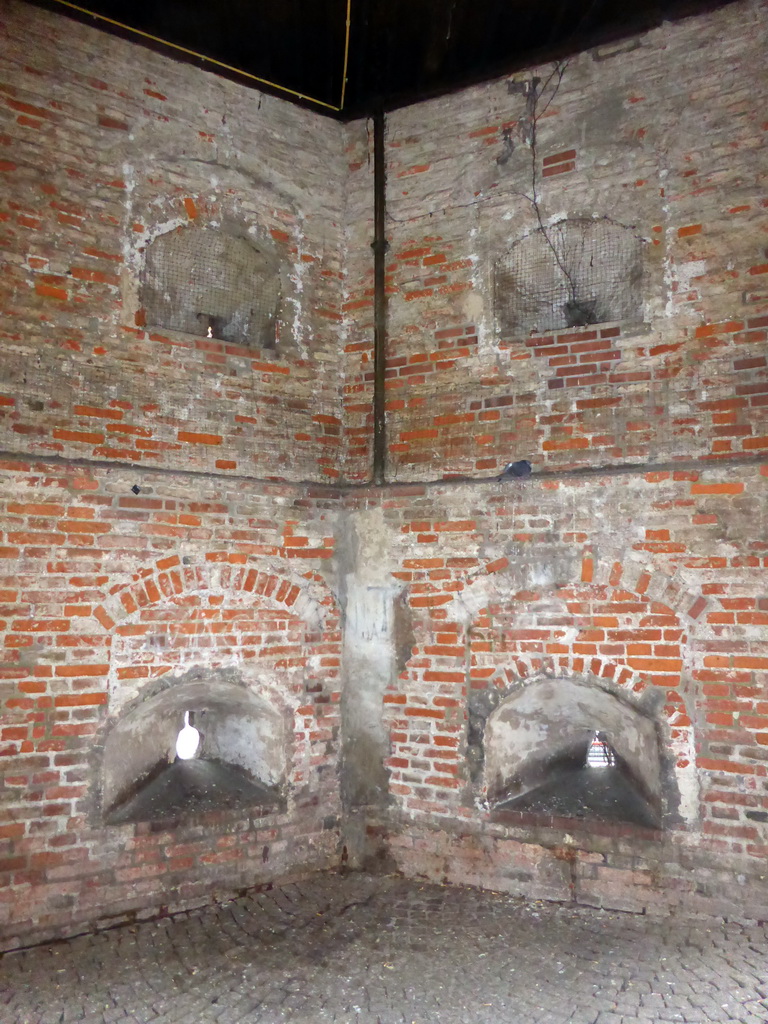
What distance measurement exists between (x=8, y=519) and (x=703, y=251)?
3991 millimetres

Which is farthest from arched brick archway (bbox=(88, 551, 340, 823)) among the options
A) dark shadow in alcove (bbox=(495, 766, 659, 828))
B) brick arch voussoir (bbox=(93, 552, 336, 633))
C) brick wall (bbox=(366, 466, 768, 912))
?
dark shadow in alcove (bbox=(495, 766, 659, 828))

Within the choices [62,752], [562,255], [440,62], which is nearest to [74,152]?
[440,62]

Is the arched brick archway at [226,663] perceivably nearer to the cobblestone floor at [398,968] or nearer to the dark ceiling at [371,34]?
the cobblestone floor at [398,968]

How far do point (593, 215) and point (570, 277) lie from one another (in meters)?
0.37

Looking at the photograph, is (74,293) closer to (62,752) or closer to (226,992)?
(62,752)

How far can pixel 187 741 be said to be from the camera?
498 centimetres

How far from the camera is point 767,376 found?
4105 mm

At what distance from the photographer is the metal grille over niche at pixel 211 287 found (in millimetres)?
4727

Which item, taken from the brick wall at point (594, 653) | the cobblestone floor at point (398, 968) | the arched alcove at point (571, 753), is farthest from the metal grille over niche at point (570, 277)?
the cobblestone floor at point (398, 968)

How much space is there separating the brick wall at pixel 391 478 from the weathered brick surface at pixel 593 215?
0.06 ft

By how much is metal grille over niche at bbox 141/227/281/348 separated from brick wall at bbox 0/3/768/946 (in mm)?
131

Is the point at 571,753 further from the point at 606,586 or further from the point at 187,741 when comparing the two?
the point at 187,741

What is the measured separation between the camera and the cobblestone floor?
10.7ft

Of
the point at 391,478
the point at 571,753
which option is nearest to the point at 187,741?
the point at 391,478
